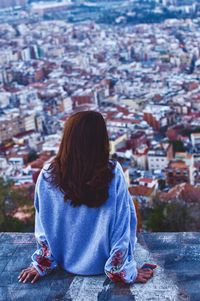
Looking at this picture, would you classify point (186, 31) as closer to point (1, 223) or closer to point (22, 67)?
point (22, 67)

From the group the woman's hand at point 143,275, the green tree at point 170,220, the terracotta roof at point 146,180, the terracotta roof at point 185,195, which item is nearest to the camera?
the woman's hand at point 143,275

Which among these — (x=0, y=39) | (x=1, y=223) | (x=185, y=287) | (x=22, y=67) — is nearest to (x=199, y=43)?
(x=22, y=67)

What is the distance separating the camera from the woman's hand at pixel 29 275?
2062 mm

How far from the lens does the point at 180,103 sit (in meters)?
22.2

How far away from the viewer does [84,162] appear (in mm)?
1886

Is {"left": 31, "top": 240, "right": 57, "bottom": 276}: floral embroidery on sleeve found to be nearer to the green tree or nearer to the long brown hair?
the long brown hair

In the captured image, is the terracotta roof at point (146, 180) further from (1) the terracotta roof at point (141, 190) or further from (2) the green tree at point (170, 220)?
(2) the green tree at point (170, 220)

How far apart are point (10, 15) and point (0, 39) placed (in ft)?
48.0

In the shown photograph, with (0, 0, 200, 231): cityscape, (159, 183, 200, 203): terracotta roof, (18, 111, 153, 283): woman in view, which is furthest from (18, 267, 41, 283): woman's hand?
(159, 183, 200, 203): terracotta roof

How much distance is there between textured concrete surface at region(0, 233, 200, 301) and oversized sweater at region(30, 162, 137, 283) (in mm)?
40

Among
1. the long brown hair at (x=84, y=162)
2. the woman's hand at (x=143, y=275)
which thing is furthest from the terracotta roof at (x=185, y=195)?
the long brown hair at (x=84, y=162)

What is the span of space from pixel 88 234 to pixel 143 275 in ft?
0.73

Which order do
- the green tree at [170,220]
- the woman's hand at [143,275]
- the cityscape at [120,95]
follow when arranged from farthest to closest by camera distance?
the cityscape at [120,95], the green tree at [170,220], the woman's hand at [143,275]

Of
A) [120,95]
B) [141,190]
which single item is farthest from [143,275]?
[120,95]
